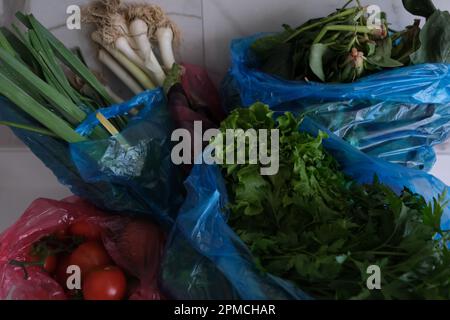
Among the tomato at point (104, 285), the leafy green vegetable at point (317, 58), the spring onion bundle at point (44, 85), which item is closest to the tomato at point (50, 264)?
the tomato at point (104, 285)

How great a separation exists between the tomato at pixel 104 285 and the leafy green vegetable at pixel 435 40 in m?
0.64

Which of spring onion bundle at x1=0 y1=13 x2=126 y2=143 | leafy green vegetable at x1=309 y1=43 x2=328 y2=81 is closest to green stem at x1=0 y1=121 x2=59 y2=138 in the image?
spring onion bundle at x1=0 y1=13 x2=126 y2=143

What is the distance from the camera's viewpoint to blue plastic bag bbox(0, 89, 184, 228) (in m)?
0.73

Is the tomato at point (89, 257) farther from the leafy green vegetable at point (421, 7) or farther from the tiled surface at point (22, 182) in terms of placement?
the leafy green vegetable at point (421, 7)

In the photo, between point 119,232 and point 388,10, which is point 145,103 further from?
point 388,10

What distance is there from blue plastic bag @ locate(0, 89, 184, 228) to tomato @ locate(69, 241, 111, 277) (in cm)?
8

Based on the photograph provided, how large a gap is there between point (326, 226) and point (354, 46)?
362 millimetres

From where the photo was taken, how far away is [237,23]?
94 centimetres

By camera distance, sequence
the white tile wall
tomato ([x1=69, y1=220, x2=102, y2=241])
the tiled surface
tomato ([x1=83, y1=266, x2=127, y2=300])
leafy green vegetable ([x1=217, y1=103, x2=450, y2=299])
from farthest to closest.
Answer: the tiled surface < the white tile wall < tomato ([x1=69, y1=220, x2=102, y2=241]) < tomato ([x1=83, y1=266, x2=127, y2=300]) < leafy green vegetable ([x1=217, y1=103, x2=450, y2=299])

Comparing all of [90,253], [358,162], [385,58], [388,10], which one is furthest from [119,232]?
[388,10]

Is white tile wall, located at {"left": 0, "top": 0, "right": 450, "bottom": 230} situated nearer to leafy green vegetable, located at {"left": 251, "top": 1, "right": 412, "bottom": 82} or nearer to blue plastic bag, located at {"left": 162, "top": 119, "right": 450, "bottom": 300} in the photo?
leafy green vegetable, located at {"left": 251, "top": 1, "right": 412, "bottom": 82}

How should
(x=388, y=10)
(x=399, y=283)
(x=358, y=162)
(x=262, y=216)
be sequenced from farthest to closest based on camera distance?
(x=388, y=10)
(x=358, y=162)
(x=262, y=216)
(x=399, y=283)

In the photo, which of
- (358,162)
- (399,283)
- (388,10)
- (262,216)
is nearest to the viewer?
(399,283)

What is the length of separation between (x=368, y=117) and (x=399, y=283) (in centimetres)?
33
